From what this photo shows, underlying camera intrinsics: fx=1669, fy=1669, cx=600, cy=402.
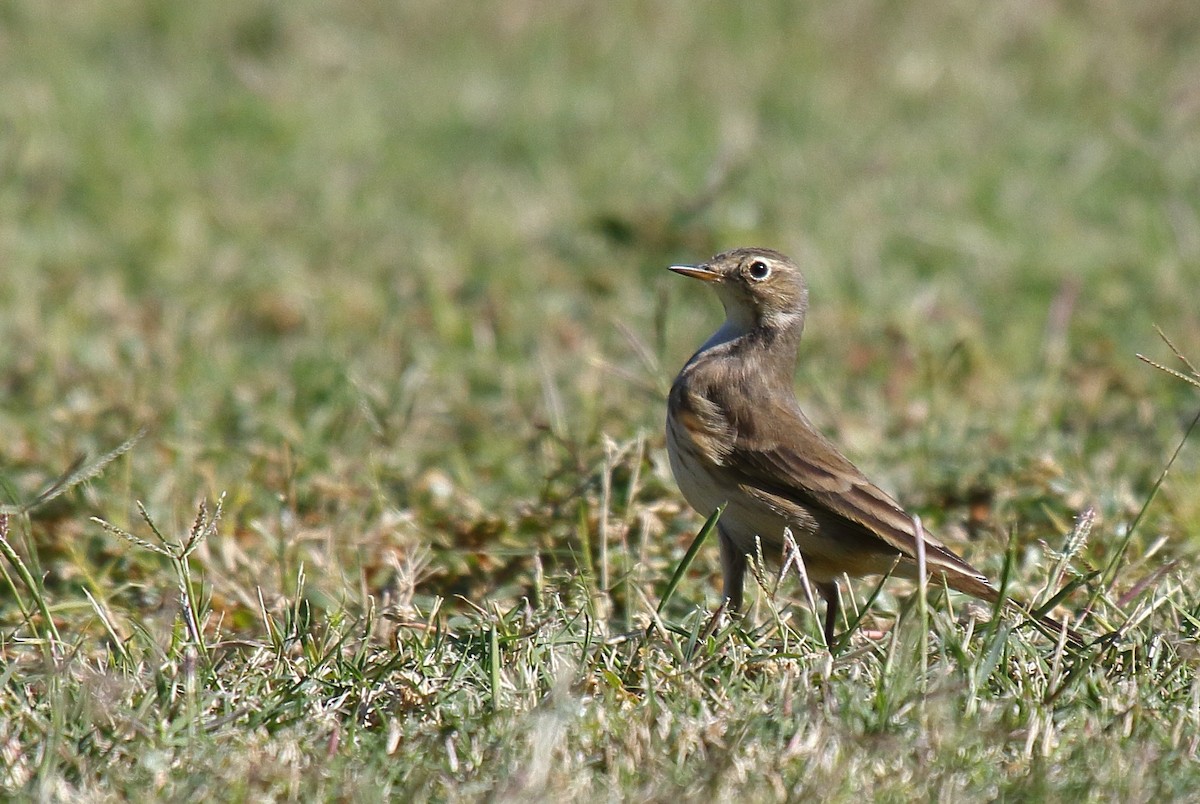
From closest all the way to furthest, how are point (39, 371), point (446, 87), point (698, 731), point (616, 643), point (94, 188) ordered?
point (698, 731) → point (616, 643) → point (39, 371) → point (94, 188) → point (446, 87)

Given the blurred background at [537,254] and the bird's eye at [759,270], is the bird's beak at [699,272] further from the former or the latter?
the blurred background at [537,254]

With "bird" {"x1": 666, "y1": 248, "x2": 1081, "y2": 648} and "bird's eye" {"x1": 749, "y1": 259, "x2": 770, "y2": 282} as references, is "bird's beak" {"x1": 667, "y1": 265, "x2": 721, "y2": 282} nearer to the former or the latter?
"bird's eye" {"x1": 749, "y1": 259, "x2": 770, "y2": 282}

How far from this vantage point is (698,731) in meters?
3.48

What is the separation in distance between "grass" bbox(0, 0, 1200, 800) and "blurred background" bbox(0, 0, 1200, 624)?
3 cm

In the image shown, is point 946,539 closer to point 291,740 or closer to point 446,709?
point 446,709

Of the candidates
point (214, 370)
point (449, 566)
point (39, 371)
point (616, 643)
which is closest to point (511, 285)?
point (214, 370)

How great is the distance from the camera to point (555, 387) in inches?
281

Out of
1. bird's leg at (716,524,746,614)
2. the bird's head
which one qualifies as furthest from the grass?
the bird's head

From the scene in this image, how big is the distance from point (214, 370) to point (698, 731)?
425cm

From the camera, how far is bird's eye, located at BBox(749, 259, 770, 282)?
5.39 metres

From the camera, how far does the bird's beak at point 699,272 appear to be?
5266mm

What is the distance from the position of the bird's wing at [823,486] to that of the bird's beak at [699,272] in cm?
74

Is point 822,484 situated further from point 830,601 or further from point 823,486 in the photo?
point 830,601

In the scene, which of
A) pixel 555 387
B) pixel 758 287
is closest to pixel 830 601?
pixel 758 287
